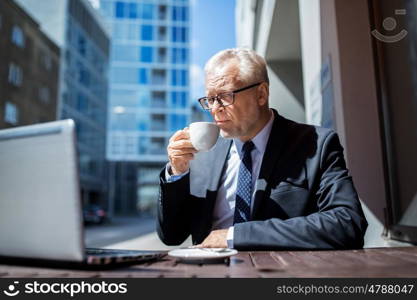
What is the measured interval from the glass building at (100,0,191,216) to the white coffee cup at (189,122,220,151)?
3107cm

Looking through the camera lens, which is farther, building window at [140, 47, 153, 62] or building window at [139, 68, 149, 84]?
building window at [140, 47, 153, 62]

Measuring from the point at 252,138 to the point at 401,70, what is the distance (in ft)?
2.99

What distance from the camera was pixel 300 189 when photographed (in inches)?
57.8

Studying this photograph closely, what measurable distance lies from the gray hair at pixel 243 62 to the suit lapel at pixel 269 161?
256mm

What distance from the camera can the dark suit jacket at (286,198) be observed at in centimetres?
114

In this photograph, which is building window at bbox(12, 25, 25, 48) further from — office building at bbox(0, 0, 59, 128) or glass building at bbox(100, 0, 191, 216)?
glass building at bbox(100, 0, 191, 216)

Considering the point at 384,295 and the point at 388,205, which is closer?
the point at 384,295

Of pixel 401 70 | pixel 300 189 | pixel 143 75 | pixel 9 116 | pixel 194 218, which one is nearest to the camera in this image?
pixel 300 189

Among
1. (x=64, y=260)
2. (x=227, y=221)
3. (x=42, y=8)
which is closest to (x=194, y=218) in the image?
(x=227, y=221)

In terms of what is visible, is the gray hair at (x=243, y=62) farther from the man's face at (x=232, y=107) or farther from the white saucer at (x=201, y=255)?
the white saucer at (x=201, y=255)

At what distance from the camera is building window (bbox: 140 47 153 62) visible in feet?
112

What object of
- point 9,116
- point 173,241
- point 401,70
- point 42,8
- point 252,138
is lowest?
point 173,241

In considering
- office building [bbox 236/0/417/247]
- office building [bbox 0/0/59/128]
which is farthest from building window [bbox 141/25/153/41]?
office building [bbox 236/0/417/247]

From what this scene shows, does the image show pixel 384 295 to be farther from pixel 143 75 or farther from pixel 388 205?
pixel 143 75
